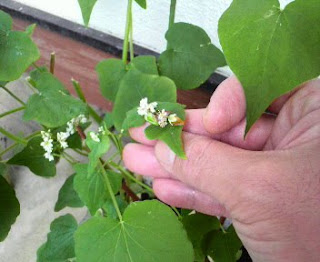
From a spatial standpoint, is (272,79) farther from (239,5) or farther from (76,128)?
(76,128)

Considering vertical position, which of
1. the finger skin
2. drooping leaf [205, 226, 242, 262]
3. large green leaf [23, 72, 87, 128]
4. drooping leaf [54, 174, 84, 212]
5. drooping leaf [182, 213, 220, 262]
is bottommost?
drooping leaf [54, 174, 84, 212]

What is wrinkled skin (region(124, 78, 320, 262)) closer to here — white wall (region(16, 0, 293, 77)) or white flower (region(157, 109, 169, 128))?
white flower (region(157, 109, 169, 128))

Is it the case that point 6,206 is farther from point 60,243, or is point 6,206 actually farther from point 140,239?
point 140,239

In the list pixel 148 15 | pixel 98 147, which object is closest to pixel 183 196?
pixel 98 147

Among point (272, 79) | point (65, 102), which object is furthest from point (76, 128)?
point (272, 79)

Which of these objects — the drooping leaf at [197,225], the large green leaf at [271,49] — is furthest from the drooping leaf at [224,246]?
the large green leaf at [271,49]

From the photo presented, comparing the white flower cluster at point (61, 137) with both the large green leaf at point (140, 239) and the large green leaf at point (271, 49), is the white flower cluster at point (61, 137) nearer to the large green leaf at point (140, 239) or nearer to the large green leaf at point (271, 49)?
the large green leaf at point (140, 239)

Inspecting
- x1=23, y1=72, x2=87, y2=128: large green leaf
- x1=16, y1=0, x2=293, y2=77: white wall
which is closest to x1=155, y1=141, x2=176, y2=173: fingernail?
x1=23, y1=72, x2=87, y2=128: large green leaf
